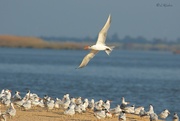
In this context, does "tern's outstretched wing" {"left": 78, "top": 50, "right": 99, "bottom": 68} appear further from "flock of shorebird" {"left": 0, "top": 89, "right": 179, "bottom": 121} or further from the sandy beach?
the sandy beach

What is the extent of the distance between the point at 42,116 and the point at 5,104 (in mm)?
2616

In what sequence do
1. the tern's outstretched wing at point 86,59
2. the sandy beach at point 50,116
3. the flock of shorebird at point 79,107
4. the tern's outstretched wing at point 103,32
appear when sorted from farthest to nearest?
the flock of shorebird at point 79,107 → the sandy beach at point 50,116 → the tern's outstretched wing at point 86,59 → the tern's outstretched wing at point 103,32

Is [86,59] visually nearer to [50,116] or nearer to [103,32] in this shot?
[103,32]

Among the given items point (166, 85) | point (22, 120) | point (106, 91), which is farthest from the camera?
point (166, 85)

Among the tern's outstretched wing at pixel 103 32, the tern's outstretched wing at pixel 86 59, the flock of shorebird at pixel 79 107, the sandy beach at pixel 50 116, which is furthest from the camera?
the flock of shorebird at pixel 79 107

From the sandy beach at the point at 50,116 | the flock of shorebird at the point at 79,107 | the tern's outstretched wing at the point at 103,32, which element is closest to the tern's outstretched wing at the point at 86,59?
the tern's outstretched wing at the point at 103,32

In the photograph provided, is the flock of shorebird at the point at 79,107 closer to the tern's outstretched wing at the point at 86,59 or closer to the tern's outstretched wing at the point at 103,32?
the tern's outstretched wing at the point at 86,59

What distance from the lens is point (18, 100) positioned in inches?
888

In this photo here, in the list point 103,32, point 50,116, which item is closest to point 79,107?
point 50,116

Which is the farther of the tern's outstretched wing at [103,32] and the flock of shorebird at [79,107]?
the flock of shorebird at [79,107]

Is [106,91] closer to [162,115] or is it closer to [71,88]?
[71,88]

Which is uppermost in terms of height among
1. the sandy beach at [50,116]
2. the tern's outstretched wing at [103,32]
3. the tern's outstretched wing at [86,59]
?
the tern's outstretched wing at [103,32]

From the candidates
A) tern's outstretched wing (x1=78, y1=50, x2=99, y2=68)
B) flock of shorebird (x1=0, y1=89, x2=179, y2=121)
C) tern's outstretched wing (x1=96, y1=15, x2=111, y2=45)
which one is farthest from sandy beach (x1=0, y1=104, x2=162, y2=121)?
tern's outstretched wing (x1=96, y1=15, x2=111, y2=45)

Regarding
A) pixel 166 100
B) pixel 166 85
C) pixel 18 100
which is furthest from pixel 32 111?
pixel 166 85
